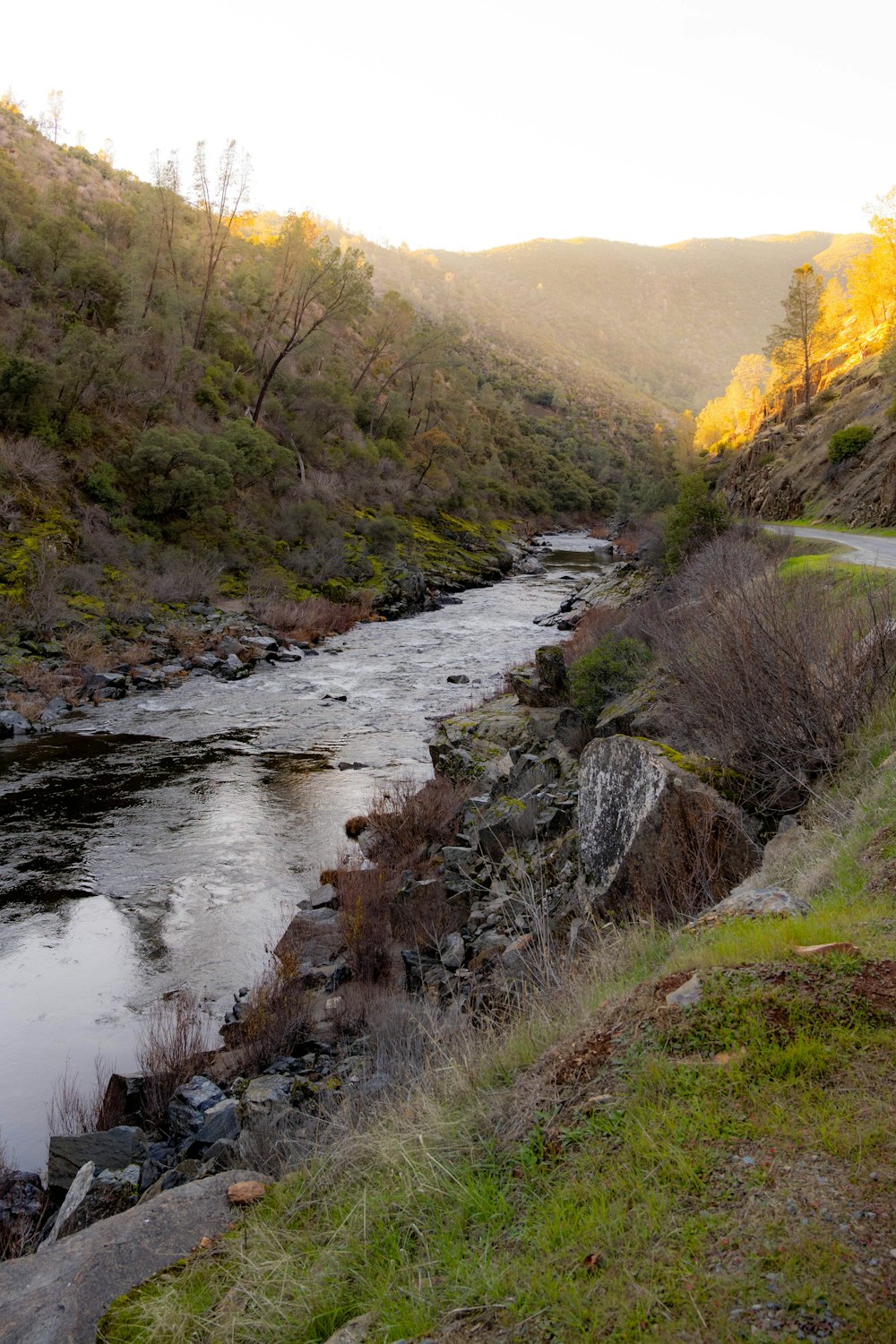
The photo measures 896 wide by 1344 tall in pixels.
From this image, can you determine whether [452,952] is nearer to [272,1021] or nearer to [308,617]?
[272,1021]

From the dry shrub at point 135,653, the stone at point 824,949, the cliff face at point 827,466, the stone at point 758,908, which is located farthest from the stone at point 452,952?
the cliff face at point 827,466

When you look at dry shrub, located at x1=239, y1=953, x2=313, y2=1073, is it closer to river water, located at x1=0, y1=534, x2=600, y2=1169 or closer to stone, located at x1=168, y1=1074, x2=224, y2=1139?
stone, located at x1=168, y1=1074, x2=224, y2=1139

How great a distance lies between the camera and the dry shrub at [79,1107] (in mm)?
5836

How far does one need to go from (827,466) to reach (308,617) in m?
19.7

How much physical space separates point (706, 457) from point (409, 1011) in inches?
2203

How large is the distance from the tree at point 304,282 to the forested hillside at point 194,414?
0.14m

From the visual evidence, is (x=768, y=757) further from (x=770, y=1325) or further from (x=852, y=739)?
(x=770, y=1325)

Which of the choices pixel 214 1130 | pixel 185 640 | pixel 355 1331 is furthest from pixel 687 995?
pixel 185 640

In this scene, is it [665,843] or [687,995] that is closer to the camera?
[687,995]

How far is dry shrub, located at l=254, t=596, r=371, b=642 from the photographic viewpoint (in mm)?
24438

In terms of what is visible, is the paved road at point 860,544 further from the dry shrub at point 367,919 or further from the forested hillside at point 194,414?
the forested hillside at point 194,414

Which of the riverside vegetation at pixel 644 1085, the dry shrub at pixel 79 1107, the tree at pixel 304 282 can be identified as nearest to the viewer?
the riverside vegetation at pixel 644 1085

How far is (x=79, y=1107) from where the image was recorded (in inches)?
235

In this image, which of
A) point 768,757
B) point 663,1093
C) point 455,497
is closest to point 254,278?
point 455,497
